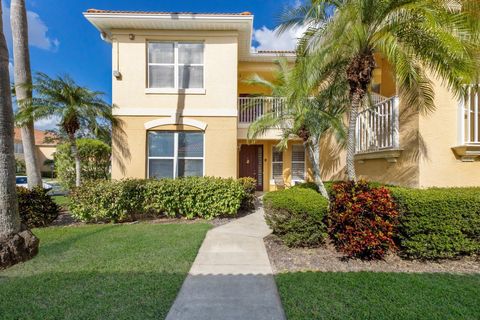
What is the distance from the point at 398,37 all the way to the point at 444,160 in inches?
131

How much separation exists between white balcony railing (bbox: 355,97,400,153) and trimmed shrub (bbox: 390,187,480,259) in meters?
2.43

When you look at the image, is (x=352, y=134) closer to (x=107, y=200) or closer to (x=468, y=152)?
(x=468, y=152)

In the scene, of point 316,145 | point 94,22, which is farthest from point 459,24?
point 94,22

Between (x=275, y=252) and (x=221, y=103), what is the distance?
20.9 feet

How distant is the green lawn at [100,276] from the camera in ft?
10.2

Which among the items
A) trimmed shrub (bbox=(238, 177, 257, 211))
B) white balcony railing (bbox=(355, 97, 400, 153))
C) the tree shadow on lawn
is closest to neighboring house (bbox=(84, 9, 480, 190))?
white balcony railing (bbox=(355, 97, 400, 153))

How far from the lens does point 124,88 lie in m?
9.52

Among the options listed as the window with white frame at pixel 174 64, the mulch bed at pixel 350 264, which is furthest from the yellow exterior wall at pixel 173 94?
the mulch bed at pixel 350 264

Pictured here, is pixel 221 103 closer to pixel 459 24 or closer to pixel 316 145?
pixel 316 145

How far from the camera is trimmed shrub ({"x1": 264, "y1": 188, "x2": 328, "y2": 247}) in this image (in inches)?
203

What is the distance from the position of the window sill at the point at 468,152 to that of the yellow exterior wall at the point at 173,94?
702 centimetres

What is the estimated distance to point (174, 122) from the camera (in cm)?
948

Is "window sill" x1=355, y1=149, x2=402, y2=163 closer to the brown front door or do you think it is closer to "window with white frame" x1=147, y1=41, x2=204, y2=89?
the brown front door

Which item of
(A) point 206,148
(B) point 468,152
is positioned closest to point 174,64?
(A) point 206,148
